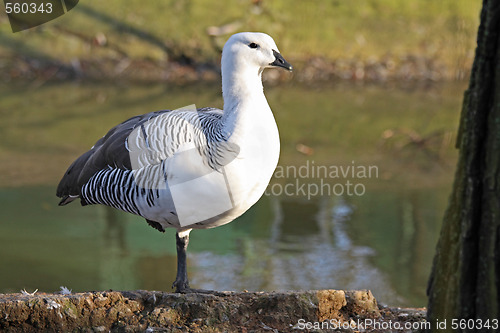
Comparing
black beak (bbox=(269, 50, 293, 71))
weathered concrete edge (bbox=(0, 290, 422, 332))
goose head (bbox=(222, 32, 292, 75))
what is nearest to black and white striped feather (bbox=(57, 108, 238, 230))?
goose head (bbox=(222, 32, 292, 75))

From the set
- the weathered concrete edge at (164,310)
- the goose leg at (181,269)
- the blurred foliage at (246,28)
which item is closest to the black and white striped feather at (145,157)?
the goose leg at (181,269)

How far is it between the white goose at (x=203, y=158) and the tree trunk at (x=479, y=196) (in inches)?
52.5

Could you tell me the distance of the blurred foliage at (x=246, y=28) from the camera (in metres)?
14.7

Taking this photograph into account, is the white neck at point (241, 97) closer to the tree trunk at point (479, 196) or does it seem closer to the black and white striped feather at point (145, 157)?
the black and white striped feather at point (145, 157)

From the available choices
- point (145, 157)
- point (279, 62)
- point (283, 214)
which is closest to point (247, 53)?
point (279, 62)

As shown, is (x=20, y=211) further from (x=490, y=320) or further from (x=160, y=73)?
(x=160, y=73)

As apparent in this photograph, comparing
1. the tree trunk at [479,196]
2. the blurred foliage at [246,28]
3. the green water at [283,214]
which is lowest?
the green water at [283,214]

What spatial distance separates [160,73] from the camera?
1437 cm

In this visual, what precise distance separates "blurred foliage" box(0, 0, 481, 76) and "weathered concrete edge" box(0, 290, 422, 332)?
1107cm

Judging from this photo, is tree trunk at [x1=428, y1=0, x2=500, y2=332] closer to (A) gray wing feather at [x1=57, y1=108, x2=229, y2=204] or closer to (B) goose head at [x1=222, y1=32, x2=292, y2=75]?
(A) gray wing feather at [x1=57, y1=108, x2=229, y2=204]

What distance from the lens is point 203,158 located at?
394 centimetres

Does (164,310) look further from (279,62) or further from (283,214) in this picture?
(283,214)

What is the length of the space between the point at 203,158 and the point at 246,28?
10.9 m

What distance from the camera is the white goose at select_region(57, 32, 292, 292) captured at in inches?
154
